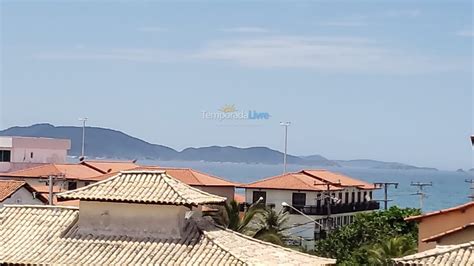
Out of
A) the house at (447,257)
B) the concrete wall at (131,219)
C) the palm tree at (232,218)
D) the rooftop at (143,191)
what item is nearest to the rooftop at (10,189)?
the palm tree at (232,218)

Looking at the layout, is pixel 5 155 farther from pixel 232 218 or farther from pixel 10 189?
pixel 232 218

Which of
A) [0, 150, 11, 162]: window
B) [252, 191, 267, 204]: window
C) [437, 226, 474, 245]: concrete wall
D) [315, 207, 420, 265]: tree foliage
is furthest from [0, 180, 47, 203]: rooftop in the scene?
[0, 150, 11, 162]: window

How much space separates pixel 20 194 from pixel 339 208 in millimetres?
20507

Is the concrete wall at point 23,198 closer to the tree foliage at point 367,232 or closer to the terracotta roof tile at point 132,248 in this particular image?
the tree foliage at point 367,232

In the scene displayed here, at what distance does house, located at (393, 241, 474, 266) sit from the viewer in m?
18.3

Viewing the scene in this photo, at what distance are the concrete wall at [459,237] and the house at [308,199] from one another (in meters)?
26.6

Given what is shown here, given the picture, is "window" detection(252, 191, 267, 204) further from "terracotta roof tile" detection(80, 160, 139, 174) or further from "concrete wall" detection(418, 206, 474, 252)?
"concrete wall" detection(418, 206, 474, 252)

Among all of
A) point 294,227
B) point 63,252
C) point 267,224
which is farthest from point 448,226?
point 294,227

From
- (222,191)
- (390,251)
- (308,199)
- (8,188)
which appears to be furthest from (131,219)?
(308,199)

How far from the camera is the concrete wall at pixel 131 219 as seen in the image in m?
20.4

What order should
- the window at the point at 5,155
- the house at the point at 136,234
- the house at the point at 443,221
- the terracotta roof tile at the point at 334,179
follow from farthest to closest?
the window at the point at 5,155
the terracotta roof tile at the point at 334,179
the house at the point at 443,221
the house at the point at 136,234

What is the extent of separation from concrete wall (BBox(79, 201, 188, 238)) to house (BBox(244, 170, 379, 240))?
29.2 metres

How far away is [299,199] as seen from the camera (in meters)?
52.5

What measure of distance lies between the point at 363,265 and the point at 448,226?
788cm
